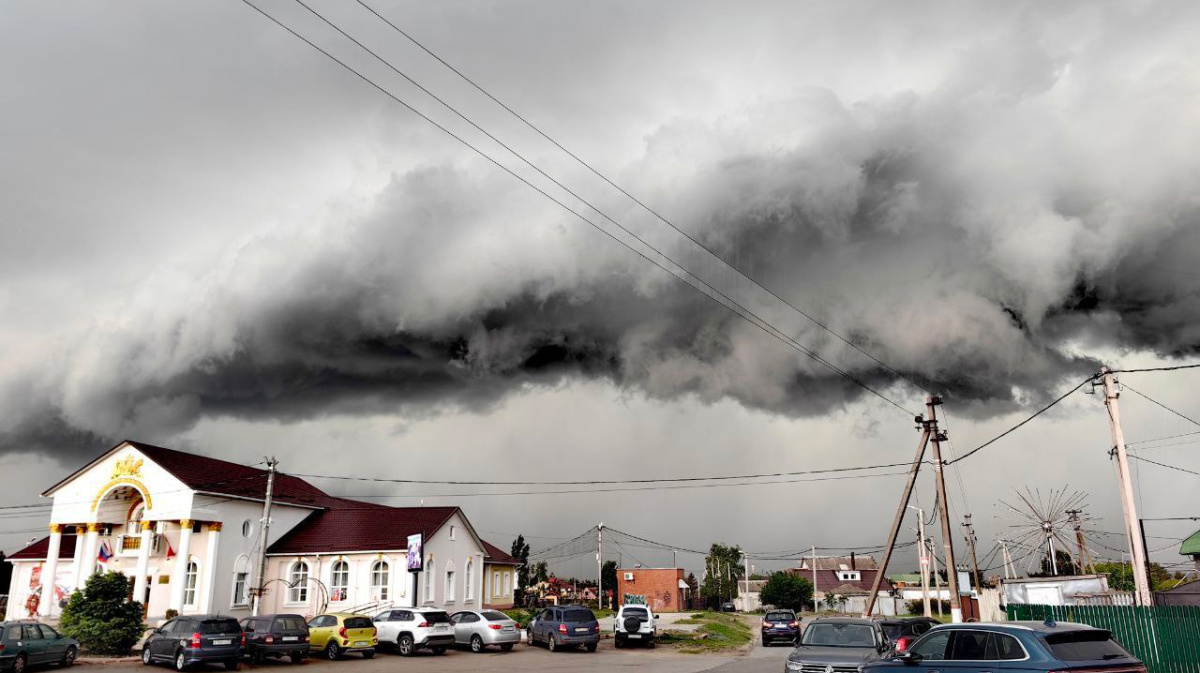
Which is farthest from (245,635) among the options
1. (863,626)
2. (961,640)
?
(961,640)

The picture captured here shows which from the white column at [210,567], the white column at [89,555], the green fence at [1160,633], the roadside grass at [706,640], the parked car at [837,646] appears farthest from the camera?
the white column at [89,555]

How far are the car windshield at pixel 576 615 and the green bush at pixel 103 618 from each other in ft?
55.4

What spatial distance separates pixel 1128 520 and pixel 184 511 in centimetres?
4288

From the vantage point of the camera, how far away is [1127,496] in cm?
2311

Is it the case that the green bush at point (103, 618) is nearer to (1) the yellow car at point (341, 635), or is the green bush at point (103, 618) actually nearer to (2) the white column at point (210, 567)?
(1) the yellow car at point (341, 635)

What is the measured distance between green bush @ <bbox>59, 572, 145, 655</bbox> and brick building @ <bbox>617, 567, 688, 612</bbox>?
66.4m

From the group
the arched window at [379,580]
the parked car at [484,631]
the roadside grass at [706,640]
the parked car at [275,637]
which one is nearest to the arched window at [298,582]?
the arched window at [379,580]

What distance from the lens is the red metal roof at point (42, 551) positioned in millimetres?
48928

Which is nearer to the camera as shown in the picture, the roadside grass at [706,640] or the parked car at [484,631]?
the parked car at [484,631]

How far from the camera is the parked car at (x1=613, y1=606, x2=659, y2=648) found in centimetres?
3556

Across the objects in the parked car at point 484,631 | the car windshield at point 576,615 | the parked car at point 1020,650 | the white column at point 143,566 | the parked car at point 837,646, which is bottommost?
the parked car at point 484,631

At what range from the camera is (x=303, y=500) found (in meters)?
51.2

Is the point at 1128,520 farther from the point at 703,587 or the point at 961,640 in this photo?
the point at 703,587

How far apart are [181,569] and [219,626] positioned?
19760mm
